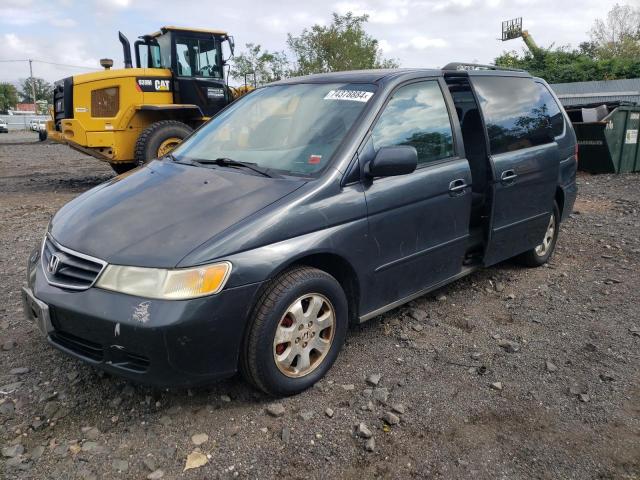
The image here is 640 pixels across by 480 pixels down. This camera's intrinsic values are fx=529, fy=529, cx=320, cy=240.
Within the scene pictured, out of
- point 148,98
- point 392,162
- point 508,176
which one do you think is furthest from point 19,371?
point 148,98

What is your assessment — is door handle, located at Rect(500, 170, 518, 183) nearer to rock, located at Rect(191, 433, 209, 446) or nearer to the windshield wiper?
the windshield wiper

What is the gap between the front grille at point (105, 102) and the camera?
32.5ft

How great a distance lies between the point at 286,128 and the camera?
344 cm

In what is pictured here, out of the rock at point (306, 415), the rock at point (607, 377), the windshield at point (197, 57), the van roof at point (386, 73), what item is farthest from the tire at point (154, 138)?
the rock at point (607, 377)

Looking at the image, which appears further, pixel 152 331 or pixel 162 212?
pixel 162 212

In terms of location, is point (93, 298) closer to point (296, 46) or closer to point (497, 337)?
point (497, 337)

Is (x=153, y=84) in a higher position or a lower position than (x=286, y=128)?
higher

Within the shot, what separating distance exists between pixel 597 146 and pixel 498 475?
10.2 metres

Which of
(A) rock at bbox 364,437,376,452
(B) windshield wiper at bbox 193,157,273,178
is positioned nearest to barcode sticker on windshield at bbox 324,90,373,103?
(B) windshield wiper at bbox 193,157,273,178

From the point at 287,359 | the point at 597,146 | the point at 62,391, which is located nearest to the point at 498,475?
the point at 287,359

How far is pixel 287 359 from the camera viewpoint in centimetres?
283

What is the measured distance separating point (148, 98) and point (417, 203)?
8115 mm

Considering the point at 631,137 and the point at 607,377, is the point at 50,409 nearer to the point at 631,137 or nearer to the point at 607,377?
the point at 607,377

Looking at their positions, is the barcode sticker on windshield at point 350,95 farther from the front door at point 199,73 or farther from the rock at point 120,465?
the front door at point 199,73
